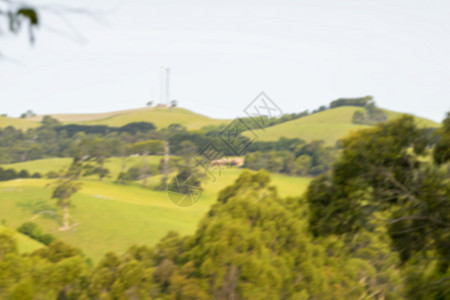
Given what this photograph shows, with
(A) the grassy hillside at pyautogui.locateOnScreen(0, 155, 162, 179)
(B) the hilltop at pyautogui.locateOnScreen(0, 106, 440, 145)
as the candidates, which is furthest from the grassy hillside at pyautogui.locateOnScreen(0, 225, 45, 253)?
(B) the hilltop at pyautogui.locateOnScreen(0, 106, 440, 145)

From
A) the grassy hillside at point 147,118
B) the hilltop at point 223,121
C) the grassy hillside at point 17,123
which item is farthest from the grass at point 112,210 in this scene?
the grassy hillside at point 17,123

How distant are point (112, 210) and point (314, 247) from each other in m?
49.3

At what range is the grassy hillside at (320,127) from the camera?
114000mm

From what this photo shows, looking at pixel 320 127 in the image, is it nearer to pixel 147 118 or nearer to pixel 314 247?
pixel 147 118

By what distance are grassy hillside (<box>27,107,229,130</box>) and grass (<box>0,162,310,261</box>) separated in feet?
265

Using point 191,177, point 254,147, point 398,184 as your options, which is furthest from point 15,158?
point 398,184

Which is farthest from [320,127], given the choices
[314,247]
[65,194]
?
[314,247]

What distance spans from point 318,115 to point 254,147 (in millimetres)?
51701

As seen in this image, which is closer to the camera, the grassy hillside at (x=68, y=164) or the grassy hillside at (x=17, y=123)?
the grassy hillside at (x=68, y=164)

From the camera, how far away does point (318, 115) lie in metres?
141

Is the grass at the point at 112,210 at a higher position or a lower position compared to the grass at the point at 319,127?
lower

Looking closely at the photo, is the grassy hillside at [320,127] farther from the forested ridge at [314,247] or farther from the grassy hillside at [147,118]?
the forested ridge at [314,247]

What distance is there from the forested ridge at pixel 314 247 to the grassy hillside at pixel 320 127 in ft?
271

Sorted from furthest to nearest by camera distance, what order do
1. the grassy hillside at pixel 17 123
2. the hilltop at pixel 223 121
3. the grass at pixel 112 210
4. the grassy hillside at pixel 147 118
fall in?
1. the grassy hillside at pixel 147 118
2. the grassy hillside at pixel 17 123
3. the hilltop at pixel 223 121
4. the grass at pixel 112 210
